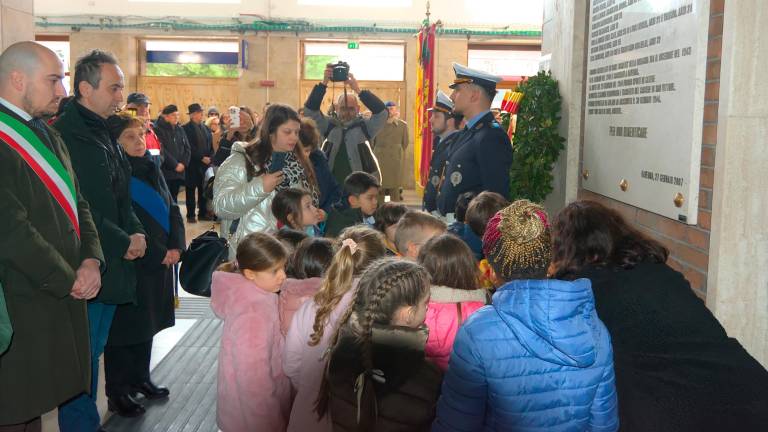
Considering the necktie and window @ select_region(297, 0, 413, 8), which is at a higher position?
window @ select_region(297, 0, 413, 8)

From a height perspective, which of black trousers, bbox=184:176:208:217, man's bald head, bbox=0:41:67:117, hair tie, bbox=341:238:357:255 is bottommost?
black trousers, bbox=184:176:208:217

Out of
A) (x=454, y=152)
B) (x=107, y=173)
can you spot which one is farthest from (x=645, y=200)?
(x=107, y=173)

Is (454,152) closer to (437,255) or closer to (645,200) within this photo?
(645,200)

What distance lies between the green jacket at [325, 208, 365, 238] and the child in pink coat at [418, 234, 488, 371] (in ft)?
5.91

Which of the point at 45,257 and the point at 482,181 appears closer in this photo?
the point at 45,257

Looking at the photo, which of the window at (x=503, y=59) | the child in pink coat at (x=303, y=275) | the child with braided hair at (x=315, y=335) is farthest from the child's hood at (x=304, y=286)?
the window at (x=503, y=59)

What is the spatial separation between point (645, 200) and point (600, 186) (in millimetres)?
807

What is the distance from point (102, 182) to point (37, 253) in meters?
0.89

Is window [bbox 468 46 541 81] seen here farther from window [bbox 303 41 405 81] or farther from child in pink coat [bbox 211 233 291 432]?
child in pink coat [bbox 211 233 291 432]

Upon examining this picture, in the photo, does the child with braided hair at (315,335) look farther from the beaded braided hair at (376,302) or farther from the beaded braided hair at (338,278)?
the beaded braided hair at (376,302)

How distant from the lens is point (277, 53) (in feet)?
53.3

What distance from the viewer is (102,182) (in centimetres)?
355

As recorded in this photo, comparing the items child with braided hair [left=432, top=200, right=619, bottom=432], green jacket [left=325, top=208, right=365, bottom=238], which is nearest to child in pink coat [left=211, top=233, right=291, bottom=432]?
child with braided hair [left=432, top=200, right=619, bottom=432]

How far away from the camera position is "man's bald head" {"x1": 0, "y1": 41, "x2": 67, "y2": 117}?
285 cm
